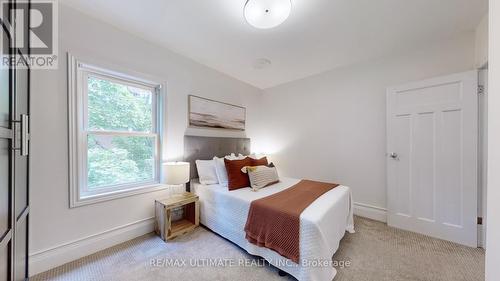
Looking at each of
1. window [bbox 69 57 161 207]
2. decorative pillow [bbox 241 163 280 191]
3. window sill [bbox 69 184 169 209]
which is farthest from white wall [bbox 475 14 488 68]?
window sill [bbox 69 184 169 209]

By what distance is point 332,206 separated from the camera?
66.1 inches

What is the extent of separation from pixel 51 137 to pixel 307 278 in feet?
7.90

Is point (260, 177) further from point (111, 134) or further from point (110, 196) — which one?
point (111, 134)

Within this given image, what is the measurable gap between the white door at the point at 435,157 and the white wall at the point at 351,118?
0.64 feet

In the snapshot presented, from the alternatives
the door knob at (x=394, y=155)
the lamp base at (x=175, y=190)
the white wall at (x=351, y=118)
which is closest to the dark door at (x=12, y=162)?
the lamp base at (x=175, y=190)

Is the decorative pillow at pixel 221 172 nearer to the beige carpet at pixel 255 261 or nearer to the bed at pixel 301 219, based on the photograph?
the bed at pixel 301 219

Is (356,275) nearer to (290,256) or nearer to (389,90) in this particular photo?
(290,256)

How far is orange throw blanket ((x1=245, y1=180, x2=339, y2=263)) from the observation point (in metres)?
1.44

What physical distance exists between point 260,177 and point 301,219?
0.96 meters

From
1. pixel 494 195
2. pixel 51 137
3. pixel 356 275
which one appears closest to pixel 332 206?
pixel 356 275

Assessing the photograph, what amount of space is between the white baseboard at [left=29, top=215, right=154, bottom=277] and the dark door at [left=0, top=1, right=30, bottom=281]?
30 centimetres

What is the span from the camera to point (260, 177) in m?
2.34

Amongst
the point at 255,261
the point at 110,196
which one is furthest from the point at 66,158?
the point at 255,261

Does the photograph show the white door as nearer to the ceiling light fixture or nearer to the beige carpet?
the beige carpet
